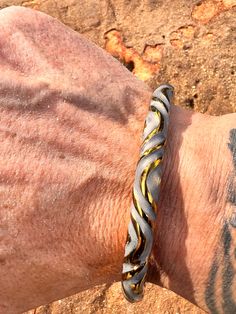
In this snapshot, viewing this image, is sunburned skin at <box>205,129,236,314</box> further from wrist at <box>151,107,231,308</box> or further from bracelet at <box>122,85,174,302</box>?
bracelet at <box>122,85,174,302</box>

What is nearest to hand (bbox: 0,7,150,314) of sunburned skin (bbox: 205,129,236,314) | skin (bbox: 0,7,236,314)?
skin (bbox: 0,7,236,314)

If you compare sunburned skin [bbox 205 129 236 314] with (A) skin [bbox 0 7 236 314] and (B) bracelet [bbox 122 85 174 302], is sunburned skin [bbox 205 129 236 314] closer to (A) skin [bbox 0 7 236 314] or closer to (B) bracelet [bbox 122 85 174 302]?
(A) skin [bbox 0 7 236 314]

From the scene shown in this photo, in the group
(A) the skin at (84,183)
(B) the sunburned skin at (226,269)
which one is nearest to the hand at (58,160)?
(A) the skin at (84,183)

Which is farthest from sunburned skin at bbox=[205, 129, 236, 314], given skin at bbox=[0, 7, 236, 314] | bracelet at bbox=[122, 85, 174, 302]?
bracelet at bbox=[122, 85, 174, 302]

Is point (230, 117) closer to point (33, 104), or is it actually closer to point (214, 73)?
point (33, 104)

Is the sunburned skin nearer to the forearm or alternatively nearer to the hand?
the forearm

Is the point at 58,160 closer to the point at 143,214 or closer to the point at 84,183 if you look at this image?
the point at 84,183

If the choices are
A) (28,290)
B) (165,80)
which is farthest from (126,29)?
(28,290)
